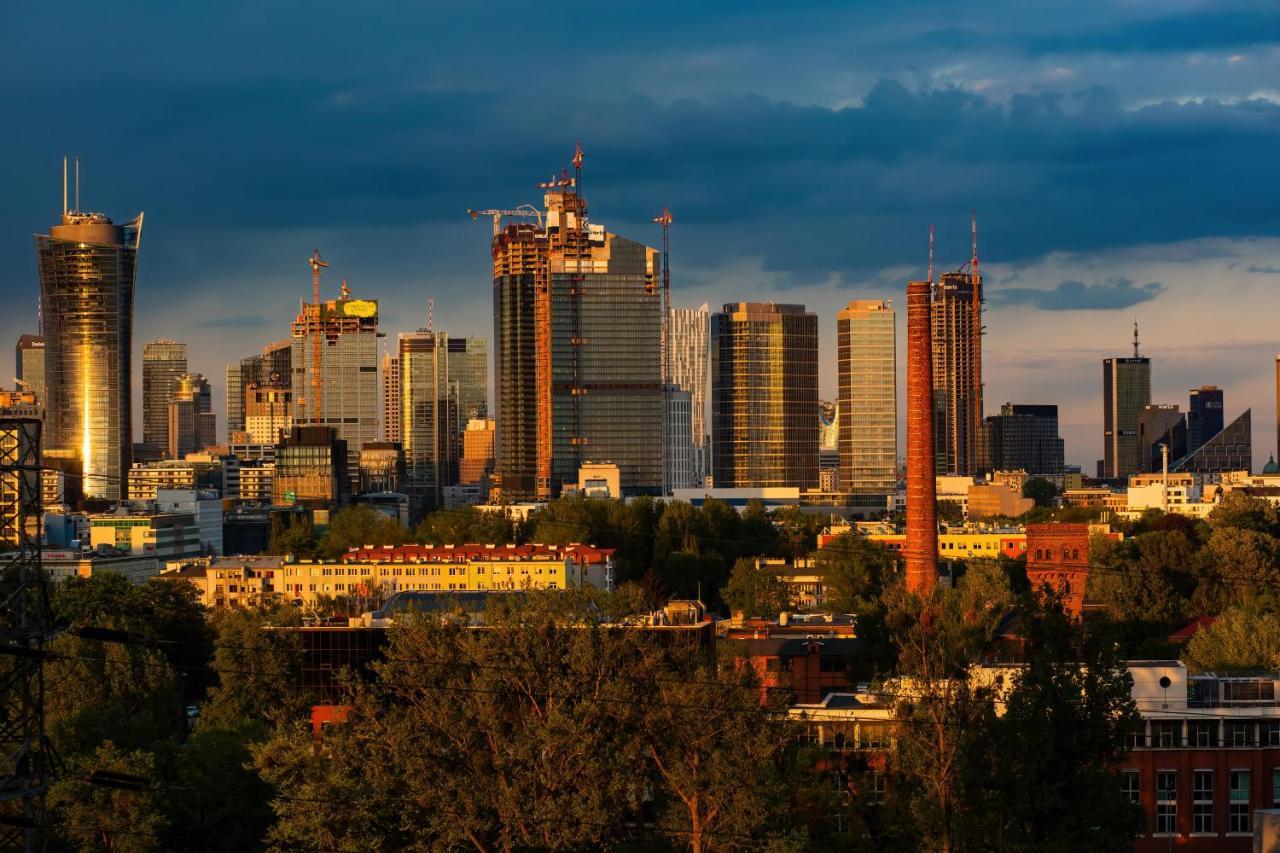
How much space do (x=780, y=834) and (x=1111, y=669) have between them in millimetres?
9552

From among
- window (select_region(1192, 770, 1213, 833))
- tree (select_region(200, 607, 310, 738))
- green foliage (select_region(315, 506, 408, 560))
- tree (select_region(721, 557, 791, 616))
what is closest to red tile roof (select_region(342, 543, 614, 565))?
green foliage (select_region(315, 506, 408, 560))

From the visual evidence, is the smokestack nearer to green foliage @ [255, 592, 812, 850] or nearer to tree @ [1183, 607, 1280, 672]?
tree @ [1183, 607, 1280, 672]

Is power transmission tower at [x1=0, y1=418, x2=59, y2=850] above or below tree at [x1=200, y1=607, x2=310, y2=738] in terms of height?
above

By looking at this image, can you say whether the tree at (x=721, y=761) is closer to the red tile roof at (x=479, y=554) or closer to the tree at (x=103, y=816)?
the tree at (x=103, y=816)

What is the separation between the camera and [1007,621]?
100188 mm

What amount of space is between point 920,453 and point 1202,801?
5728 cm

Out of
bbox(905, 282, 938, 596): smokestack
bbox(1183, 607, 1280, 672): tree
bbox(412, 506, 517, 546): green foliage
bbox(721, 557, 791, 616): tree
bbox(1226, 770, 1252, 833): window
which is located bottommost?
bbox(1226, 770, 1252, 833): window

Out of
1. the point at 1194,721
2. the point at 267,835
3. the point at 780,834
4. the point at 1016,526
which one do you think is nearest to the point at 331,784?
the point at 267,835

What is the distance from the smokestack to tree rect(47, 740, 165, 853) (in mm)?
58606

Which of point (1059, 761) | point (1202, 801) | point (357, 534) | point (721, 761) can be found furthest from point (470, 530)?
point (1059, 761)

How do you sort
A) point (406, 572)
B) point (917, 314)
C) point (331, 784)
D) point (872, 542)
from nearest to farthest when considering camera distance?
point (331, 784), point (917, 314), point (406, 572), point (872, 542)

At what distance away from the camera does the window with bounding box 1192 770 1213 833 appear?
59.2 meters

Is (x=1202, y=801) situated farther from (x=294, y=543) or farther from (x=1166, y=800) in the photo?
(x=294, y=543)

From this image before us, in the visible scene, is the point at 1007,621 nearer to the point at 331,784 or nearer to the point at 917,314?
the point at 917,314
